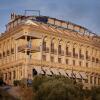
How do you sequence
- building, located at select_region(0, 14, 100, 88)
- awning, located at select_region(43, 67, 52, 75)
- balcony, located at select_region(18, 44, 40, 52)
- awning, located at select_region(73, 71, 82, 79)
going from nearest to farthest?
awning, located at select_region(43, 67, 52, 75) → building, located at select_region(0, 14, 100, 88) → balcony, located at select_region(18, 44, 40, 52) → awning, located at select_region(73, 71, 82, 79)

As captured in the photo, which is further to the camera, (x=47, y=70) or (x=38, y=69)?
(x=47, y=70)

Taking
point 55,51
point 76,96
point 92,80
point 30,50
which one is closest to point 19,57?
point 30,50

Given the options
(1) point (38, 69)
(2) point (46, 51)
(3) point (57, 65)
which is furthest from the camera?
(3) point (57, 65)

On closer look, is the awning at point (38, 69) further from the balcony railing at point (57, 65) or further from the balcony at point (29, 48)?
the balcony at point (29, 48)

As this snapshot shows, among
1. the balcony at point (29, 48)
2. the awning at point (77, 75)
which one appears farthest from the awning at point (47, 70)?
the awning at point (77, 75)

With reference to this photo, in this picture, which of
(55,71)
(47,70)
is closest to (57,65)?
(55,71)

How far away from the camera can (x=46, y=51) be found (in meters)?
82.6

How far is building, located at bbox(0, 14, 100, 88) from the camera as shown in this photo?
78.9m

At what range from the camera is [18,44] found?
83.0 m

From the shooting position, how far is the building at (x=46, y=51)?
7888 cm

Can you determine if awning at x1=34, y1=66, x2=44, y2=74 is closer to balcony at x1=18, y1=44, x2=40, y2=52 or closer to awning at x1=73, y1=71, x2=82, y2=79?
balcony at x1=18, y1=44, x2=40, y2=52

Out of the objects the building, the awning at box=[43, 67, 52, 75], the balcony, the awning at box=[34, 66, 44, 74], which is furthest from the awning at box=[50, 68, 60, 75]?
the balcony

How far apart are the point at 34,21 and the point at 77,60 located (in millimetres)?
16243

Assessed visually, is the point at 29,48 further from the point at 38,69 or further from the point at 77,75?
the point at 77,75
